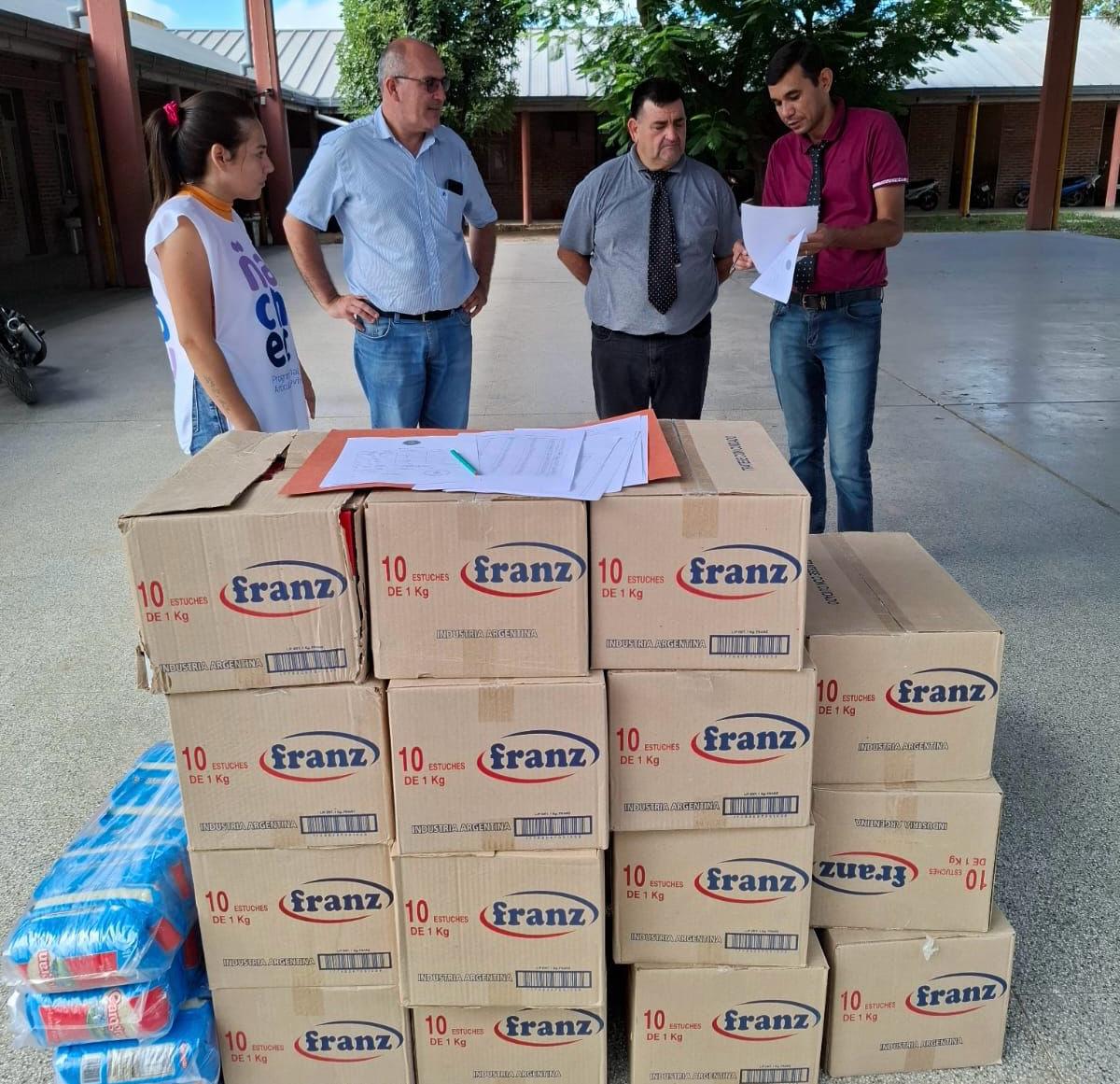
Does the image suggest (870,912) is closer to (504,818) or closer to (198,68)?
(504,818)

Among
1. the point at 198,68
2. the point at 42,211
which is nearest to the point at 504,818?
the point at 42,211

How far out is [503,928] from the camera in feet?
5.38

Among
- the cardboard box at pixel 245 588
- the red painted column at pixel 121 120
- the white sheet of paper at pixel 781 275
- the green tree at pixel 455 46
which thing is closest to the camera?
the cardboard box at pixel 245 588

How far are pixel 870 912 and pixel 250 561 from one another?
1215 millimetres

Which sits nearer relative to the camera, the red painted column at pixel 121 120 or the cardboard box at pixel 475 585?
the cardboard box at pixel 475 585

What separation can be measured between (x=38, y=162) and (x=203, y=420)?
47.7 feet

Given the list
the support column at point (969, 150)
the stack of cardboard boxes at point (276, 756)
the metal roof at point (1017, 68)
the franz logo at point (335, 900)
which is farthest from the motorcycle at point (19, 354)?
the support column at point (969, 150)

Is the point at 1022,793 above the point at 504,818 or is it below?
below

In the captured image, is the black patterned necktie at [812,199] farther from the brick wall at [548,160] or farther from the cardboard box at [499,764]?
the brick wall at [548,160]

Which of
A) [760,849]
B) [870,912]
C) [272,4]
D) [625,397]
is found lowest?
[870,912]

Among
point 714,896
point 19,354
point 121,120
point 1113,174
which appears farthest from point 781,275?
point 1113,174

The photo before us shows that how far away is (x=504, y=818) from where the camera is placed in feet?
5.25

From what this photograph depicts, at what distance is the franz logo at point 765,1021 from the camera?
1.73m

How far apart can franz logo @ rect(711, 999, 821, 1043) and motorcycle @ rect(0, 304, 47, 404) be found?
663 cm
